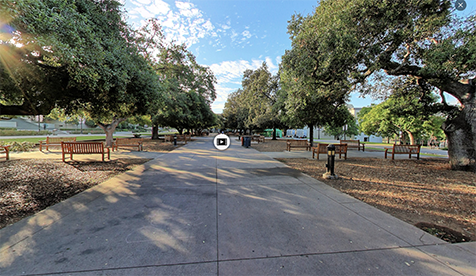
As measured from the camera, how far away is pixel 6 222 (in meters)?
3.25

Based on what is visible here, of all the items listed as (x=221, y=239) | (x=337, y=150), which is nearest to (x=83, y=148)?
(x=221, y=239)

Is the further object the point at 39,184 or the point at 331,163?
the point at 331,163

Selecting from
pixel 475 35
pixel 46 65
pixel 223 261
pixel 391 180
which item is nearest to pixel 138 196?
pixel 223 261

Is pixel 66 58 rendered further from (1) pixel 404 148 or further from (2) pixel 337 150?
(1) pixel 404 148

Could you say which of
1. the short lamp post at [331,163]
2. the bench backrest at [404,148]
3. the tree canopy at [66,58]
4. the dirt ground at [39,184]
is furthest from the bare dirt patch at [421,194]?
the tree canopy at [66,58]

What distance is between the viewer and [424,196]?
4711 mm

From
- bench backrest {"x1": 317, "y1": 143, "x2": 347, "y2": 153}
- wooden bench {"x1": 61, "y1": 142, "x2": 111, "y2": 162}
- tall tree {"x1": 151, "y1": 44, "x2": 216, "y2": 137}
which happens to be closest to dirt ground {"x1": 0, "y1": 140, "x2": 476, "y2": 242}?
wooden bench {"x1": 61, "y1": 142, "x2": 111, "y2": 162}

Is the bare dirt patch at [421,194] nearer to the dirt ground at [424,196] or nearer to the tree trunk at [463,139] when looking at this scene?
the dirt ground at [424,196]

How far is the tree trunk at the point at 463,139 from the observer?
7.53 metres

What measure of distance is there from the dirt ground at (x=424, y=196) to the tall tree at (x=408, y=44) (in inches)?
88.7

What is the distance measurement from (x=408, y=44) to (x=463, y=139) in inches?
186

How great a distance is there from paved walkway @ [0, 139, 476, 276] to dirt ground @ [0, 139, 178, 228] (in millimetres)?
559

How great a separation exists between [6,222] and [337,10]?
1143 centimetres

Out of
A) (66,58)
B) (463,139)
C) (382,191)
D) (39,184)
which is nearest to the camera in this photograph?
(66,58)
